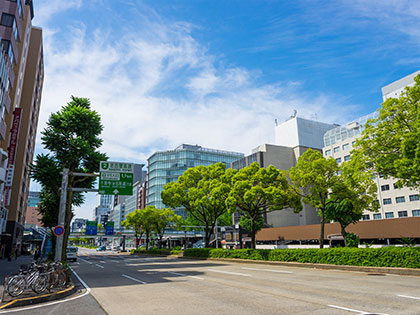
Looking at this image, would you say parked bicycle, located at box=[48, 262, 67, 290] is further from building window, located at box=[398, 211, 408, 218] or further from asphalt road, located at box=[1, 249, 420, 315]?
building window, located at box=[398, 211, 408, 218]

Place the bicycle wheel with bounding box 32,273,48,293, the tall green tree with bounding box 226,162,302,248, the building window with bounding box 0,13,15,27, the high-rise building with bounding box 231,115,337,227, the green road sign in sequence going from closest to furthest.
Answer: the bicycle wheel with bounding box 32,273,48,293 < the green road sign < the tall green tree with bounding box 226,162,302,248 < the building window with bounding box 0,13,15,27 < the high-rise building with bounding box 231,115,337,227

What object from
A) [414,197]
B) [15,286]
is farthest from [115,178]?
[414,197]

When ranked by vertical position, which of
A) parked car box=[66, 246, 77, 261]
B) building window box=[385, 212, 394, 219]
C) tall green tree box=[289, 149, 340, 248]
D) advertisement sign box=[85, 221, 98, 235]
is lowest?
parked car box=[66, 246, 77, 261]

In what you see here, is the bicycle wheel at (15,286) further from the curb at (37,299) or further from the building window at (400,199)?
the building window at (400,199)

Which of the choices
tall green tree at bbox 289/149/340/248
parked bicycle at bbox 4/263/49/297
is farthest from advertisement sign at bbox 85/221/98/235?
parked bicycle at bbox 4/263/49/297

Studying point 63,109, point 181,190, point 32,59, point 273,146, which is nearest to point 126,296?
point 63,109

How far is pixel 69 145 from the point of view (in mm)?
23719

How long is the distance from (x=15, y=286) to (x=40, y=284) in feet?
2.70

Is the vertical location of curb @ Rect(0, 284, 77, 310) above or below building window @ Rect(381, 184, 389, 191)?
below

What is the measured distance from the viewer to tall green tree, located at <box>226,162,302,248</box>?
1091 inches

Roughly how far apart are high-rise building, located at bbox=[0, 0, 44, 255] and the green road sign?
18481 millimetres

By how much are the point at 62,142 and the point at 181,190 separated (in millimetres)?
17033

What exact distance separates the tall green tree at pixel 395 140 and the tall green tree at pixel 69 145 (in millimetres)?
19203

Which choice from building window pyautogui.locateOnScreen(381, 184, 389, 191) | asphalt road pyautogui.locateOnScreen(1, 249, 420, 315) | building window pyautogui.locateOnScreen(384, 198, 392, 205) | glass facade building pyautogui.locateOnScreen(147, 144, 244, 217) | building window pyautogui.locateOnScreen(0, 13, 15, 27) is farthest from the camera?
glass facade building pyautogui.locateOnScreen(147, 144, 244, 217)
